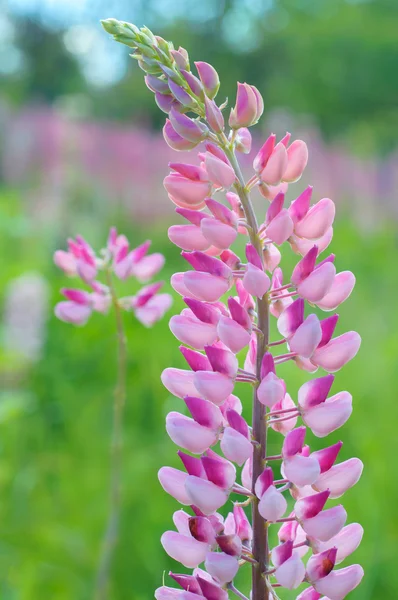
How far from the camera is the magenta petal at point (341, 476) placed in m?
0.45

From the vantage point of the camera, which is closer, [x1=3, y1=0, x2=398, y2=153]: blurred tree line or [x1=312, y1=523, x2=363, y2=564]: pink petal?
[x1=312, y1=523, x2=363, y2=564]: pink petal

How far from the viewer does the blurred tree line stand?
9.28 meters

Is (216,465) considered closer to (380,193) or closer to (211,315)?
(211,315)

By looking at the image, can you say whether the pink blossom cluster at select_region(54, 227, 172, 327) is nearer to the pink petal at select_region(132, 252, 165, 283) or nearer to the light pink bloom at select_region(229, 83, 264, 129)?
the pink petal at select_region(132, 252, 165, 283)

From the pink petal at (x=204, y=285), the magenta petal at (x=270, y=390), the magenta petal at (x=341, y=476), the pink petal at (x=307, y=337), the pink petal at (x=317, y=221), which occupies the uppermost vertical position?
the pink petal at (x=317, y=221)

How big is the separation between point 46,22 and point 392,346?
14132 mm

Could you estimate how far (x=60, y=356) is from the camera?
87.5 inches

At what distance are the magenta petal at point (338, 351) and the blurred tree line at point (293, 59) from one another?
367 inches

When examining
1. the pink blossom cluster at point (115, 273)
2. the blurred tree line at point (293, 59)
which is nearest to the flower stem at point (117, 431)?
the pink blossom cluster at point (115, 273)

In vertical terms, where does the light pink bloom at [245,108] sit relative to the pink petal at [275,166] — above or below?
above

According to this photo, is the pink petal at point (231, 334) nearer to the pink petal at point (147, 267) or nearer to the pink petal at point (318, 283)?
the pink petal at point (318, 283)

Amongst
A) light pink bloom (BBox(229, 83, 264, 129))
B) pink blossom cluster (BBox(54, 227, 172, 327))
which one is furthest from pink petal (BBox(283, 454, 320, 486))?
pink blossom cluster (BBox(54, 227, 172, 327))

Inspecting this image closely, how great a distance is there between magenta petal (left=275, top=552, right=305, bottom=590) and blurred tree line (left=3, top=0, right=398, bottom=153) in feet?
30.8

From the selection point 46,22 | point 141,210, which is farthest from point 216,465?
point 46,22
